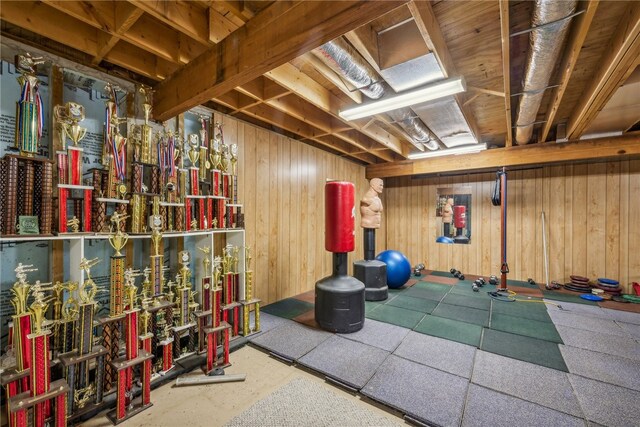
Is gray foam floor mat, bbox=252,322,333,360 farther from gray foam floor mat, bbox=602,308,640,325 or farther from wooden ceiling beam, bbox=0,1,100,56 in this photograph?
gray foam floor mat, bbox=602,308,640,325

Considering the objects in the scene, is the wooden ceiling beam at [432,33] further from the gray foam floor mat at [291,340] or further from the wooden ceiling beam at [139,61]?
the gray foam floor mat at [291,340]

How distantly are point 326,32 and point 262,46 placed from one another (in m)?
0.45

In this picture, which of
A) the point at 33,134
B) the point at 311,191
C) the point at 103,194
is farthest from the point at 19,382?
the point at 311,191

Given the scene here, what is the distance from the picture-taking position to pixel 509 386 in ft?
6.71

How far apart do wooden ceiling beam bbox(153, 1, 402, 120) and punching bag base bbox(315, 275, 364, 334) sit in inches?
87.4

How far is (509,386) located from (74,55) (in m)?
4.32

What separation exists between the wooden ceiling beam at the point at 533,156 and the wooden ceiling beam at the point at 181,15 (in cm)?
473

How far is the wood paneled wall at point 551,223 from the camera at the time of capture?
14.9ft

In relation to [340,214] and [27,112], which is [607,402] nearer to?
[340,214]

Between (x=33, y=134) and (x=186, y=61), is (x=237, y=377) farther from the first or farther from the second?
(x=186, y=61)

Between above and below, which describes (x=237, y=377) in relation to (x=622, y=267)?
below

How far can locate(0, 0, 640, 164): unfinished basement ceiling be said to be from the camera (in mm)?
1618

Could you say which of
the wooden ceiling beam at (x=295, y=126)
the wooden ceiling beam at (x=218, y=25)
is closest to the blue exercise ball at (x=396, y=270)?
the wooden ceiling beam at (x=295, y=126)

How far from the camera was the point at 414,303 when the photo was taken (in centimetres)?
394
